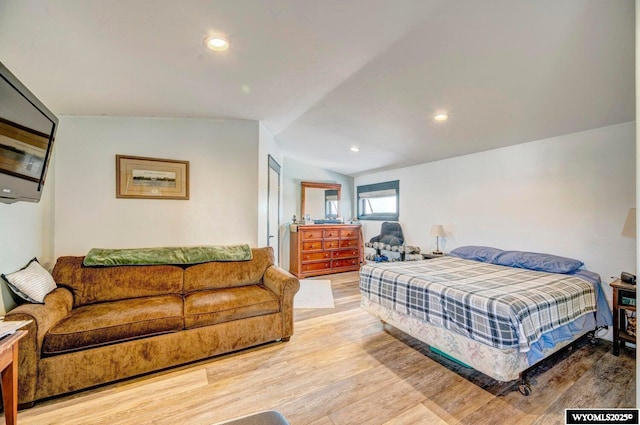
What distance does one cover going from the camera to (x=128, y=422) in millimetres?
1569

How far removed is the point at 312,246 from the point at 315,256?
0.23m

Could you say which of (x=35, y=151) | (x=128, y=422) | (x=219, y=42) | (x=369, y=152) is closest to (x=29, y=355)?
(x=128, y=422)

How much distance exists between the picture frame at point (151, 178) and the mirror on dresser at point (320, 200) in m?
2.95

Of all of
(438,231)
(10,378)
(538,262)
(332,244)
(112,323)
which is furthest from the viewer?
(332,244)

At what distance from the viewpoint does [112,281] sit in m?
2.41

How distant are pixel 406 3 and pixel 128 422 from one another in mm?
3078

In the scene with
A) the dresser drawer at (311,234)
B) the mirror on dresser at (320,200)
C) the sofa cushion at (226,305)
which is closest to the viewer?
the sofa cushion at (226,305)

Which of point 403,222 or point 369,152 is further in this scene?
point 403,222

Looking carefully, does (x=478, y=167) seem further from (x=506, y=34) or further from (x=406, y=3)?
(x=406, y=3)

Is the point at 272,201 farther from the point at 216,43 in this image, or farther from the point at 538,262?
the point at 538,262

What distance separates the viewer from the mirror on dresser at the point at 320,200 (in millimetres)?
5695

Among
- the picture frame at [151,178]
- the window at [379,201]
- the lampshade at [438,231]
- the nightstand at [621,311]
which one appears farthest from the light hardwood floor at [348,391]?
the window at [379,201]

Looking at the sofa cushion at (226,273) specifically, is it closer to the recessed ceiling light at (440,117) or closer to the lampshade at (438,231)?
the recessed ceiling light at (440,117)

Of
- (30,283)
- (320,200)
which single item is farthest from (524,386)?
(320,200)
